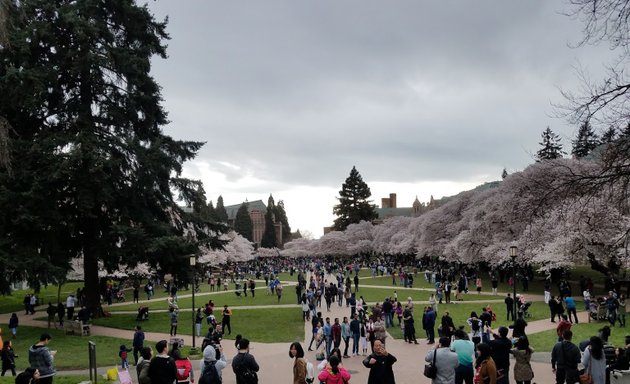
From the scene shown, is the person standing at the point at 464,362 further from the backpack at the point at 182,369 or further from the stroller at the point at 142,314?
the stroller at the point at 142,314

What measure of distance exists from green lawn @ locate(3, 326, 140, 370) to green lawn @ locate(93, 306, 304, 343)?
2820 millimetres

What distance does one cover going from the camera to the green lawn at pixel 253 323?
22.1 metres

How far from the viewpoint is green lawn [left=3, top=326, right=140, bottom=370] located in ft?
56.9

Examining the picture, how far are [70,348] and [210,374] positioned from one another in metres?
14.1

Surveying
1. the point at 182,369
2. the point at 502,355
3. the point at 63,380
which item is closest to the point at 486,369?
the point at 502,355

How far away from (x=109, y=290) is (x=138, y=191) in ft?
48.0

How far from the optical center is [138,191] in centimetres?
2772

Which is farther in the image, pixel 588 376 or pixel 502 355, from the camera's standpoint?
pixel 502 355

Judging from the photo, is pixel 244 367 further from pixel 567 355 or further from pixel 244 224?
pixel 244 224

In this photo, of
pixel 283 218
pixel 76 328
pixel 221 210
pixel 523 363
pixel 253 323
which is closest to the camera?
pixel 523 363

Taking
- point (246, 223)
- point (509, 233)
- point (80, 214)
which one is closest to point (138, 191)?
point (80, 214)

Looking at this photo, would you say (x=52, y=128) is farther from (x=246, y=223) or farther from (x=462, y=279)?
(x=246, y=223)

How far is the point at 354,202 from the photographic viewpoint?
388 ft

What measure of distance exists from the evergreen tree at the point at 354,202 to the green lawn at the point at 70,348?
94317mm
